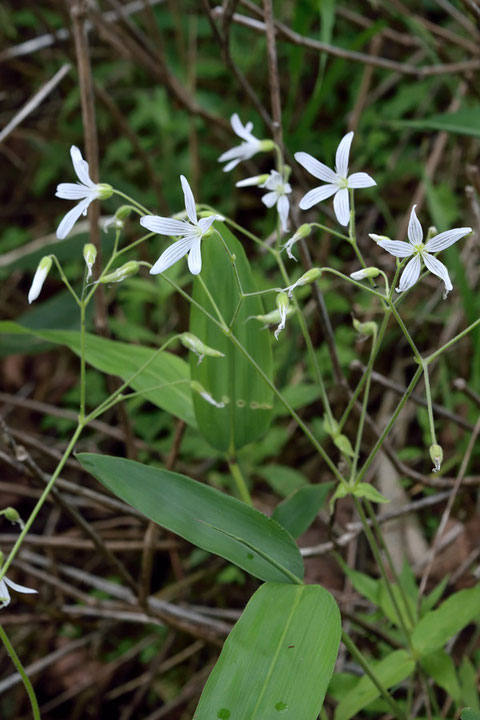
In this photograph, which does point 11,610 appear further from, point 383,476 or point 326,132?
point 326,132

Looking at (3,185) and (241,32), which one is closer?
(241,32)

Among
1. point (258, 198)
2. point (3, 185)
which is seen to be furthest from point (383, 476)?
point (3, 185)

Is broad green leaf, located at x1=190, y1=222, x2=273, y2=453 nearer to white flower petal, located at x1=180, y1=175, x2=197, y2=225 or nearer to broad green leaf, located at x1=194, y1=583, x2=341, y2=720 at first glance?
white flower petal, located at x1=180, y1=175, x2=197, y2=225

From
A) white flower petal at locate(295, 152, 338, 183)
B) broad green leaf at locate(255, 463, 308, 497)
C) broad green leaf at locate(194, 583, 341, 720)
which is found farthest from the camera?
broad green leaf at locate(255, 463, 308, 497)

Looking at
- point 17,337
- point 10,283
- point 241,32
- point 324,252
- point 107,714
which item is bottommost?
point 107,714

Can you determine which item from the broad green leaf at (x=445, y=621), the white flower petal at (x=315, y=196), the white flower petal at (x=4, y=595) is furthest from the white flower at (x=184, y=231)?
the broad green leaf at (x=445, y=621)

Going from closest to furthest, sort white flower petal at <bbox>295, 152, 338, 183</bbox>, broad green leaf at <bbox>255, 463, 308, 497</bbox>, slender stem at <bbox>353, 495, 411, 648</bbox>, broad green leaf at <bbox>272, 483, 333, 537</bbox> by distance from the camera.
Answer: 1. white flower petal at <bbox>295, 152, 338, 183</bbox>
2. slender stem at <bbox>353, 495, 411, 648</bbox>
3. broad green leaf at <bbox>272, 483, 333, 537</bbox>
4. broad green leaf at <bbox>255, 463, 308, 497</bbox>

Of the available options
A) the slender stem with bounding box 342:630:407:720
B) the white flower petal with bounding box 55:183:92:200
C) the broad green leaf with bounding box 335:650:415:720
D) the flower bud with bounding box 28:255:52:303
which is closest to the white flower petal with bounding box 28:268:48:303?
the flower bud with bounding box 28:255:52:303
